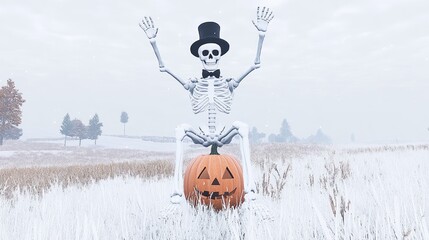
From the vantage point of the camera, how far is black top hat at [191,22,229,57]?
432 cm

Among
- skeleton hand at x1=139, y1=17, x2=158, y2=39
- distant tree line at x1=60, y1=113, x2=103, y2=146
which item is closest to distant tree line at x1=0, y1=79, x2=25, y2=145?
distant tree line at x1=60, y1=113, x2=103, y2=146

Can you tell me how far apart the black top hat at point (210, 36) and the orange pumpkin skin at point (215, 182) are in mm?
1320

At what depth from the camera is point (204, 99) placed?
4.17 m

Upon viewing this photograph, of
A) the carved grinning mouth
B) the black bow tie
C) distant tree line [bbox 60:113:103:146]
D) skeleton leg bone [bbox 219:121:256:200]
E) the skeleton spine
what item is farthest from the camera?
distant tree line [bbox 60:113:103:146]

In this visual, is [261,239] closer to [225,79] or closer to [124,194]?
[225,79]

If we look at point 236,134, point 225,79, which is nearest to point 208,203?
point 236,134

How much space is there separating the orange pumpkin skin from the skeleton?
166mm

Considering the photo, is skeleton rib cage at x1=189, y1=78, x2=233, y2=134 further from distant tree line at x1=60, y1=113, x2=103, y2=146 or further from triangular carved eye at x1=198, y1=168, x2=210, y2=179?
distant tree line at x1=60, y1=113, x2=103, y2=146

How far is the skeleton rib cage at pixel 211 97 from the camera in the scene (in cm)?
416

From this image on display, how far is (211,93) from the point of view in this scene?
13.7 ft

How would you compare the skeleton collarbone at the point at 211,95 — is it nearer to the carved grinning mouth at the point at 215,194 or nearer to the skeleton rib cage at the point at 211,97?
the skeleton rib cage at the point at 211,97

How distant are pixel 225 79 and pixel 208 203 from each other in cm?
141

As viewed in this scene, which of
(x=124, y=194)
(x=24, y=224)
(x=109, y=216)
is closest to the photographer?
(x=24, y=224)

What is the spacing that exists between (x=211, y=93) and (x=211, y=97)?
0.16 feet
